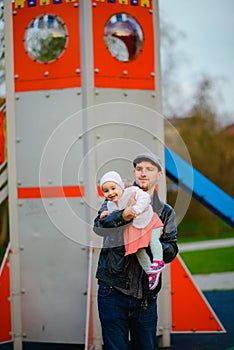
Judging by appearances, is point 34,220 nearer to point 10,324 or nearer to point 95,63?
point 10,324

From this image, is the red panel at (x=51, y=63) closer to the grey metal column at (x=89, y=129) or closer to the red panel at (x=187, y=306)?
the grey metal column at (x=89, y=129)

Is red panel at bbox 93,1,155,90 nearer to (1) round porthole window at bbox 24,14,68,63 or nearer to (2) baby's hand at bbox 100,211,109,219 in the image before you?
(1) round porthole window at bbox 24,14,68,63

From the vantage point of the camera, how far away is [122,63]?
5.94 meters

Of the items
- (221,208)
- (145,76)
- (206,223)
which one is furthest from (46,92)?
(206,223)

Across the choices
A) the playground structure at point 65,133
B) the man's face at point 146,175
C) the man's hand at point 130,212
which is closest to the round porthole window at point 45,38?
the playground structure at point 65,133

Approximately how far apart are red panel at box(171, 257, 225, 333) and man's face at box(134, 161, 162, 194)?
2405 millimetres

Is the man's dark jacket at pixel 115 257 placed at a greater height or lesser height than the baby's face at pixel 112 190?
lesser

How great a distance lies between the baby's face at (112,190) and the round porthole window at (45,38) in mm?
2447

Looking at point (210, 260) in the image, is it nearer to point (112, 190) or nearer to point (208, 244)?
point (208, 244)

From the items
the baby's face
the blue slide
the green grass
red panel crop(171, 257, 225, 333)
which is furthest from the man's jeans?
the green grass

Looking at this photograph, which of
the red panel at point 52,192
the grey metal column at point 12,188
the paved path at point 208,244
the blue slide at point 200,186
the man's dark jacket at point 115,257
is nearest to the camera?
the man's dark jacket at point 115,257

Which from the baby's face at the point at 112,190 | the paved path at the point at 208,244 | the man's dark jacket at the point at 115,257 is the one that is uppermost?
the baby's face at the point at 112,190

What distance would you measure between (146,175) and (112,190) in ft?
1.04

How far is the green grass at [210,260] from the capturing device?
496 inches
